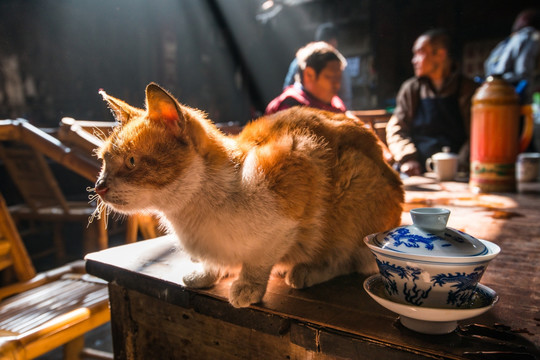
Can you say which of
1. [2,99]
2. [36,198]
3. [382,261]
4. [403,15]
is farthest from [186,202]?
[403,15]

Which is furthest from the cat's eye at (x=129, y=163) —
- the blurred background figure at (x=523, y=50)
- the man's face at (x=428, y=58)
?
the blurred background figure at (x=523, y=50)

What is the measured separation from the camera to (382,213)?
1.01 meters

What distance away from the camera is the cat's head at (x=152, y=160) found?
83 cm

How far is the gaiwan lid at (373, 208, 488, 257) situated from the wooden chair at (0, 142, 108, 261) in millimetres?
2760

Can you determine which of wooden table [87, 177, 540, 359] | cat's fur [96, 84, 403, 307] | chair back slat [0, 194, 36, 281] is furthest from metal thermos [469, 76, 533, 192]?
chair back slat [0, 194, 36, 281]

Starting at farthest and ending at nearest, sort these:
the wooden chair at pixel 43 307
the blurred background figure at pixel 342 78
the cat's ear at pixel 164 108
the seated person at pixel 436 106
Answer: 1. the blurred background figure at pixel 342 78
2. the seated person at pixel 436 106
3. the wooden chair at pixel 43 307
4. the cat's ear at pixel 164 108

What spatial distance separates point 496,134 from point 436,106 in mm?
1198

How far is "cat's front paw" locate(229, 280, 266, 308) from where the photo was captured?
0.87 m

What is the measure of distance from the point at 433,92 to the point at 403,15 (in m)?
3.22

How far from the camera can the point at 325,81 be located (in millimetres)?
2465

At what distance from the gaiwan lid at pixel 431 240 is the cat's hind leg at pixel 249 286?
32 cm

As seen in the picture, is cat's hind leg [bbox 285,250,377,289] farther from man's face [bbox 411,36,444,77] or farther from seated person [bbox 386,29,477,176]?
man's face [bbox 411,36,444,77]

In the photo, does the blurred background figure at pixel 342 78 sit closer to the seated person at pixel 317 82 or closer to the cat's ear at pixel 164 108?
the seated person at pixel 317 82

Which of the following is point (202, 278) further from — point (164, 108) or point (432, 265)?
point (432, 265)
